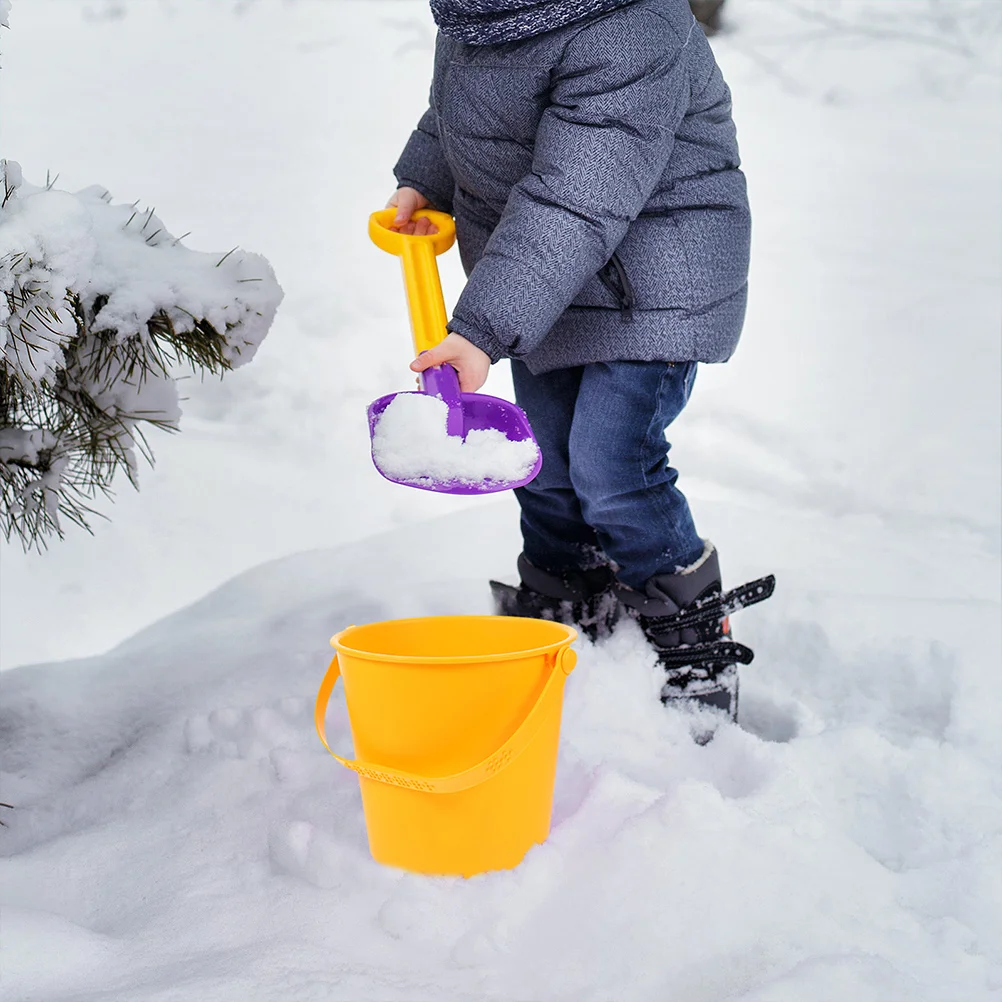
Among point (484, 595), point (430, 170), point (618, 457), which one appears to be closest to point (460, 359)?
point (618, 457)

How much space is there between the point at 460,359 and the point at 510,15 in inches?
13.2

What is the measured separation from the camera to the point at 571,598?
1315mm

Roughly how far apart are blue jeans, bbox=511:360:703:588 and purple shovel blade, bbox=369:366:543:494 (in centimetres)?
20

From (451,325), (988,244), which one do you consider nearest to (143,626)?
(451,325)

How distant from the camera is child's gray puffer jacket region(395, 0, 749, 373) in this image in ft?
3.08

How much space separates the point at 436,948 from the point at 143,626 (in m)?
0.88

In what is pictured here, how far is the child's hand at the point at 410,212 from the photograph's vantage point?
46.4 inches

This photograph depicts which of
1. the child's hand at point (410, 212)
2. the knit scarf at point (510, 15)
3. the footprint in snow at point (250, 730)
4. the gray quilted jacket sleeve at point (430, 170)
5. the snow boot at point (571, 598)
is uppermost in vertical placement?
the knit scarf at point (510, 15)

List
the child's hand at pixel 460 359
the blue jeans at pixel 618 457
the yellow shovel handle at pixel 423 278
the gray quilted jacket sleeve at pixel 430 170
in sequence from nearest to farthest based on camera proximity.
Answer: the child's hand at pixel 460 359 → the yellow shovel handle at pixel 423 278 → the blue jeans at pixel 618 457 → the gray quilted jacket sleeve at pixel 430 170

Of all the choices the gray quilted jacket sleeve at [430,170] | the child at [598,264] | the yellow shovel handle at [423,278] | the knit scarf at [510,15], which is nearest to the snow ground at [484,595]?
the child at [598,264]

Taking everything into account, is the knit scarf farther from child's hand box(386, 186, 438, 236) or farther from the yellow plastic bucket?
the yellow plastic bucket

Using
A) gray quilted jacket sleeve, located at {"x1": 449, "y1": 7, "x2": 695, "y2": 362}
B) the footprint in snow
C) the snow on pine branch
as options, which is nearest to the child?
gray quilted jacket sleeve, located at {"x1": 449, "y1": 7, "x2": 695, "y2": 362}

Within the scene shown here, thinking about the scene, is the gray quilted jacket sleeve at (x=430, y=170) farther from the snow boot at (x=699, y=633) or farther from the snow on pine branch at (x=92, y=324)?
the snow boot at (x=699, y=633)

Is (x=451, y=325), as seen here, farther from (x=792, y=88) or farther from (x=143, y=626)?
(x=792, y=88)
